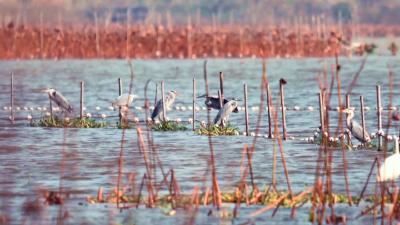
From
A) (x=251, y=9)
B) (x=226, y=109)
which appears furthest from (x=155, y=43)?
(x=251, y=9)

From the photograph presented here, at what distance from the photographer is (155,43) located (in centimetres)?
6812

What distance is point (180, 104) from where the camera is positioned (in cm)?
3825

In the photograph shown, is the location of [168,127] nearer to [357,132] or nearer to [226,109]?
[226,109]

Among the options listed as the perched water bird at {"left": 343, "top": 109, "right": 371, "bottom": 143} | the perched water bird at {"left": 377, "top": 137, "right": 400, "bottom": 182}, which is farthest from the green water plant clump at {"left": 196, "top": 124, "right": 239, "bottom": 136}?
the perched water bird at {"left": 377, "top": 137, "right": 400, "bottom": 182}

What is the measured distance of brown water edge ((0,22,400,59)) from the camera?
6316 centimetres

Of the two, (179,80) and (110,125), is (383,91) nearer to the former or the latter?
(179,80)

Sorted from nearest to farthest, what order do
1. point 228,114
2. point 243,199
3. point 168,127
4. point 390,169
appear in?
point 243,199 < point 390,169 < point 228,114 < point 168,127

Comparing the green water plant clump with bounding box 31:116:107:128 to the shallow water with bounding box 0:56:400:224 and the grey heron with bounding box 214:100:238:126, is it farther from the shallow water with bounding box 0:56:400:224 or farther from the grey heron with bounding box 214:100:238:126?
the grey heron with bounding box 214:100:238:126

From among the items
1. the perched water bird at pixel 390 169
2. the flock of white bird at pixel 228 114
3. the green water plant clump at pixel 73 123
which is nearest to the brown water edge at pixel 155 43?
the green water plant clump at pixel 73 123

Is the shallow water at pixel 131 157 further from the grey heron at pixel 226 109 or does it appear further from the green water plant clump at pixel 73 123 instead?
the grey heron at pixel 226 109

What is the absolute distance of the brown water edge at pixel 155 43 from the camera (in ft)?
207

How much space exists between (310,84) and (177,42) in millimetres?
20563

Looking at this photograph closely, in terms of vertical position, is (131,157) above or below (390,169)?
above

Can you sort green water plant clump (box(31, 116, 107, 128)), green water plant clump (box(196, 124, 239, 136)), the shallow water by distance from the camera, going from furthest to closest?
green water plant clump (box(31, 116, 107, 128)) < green water plant clump (box(196, 124, 239, 136)) < the shallow water
